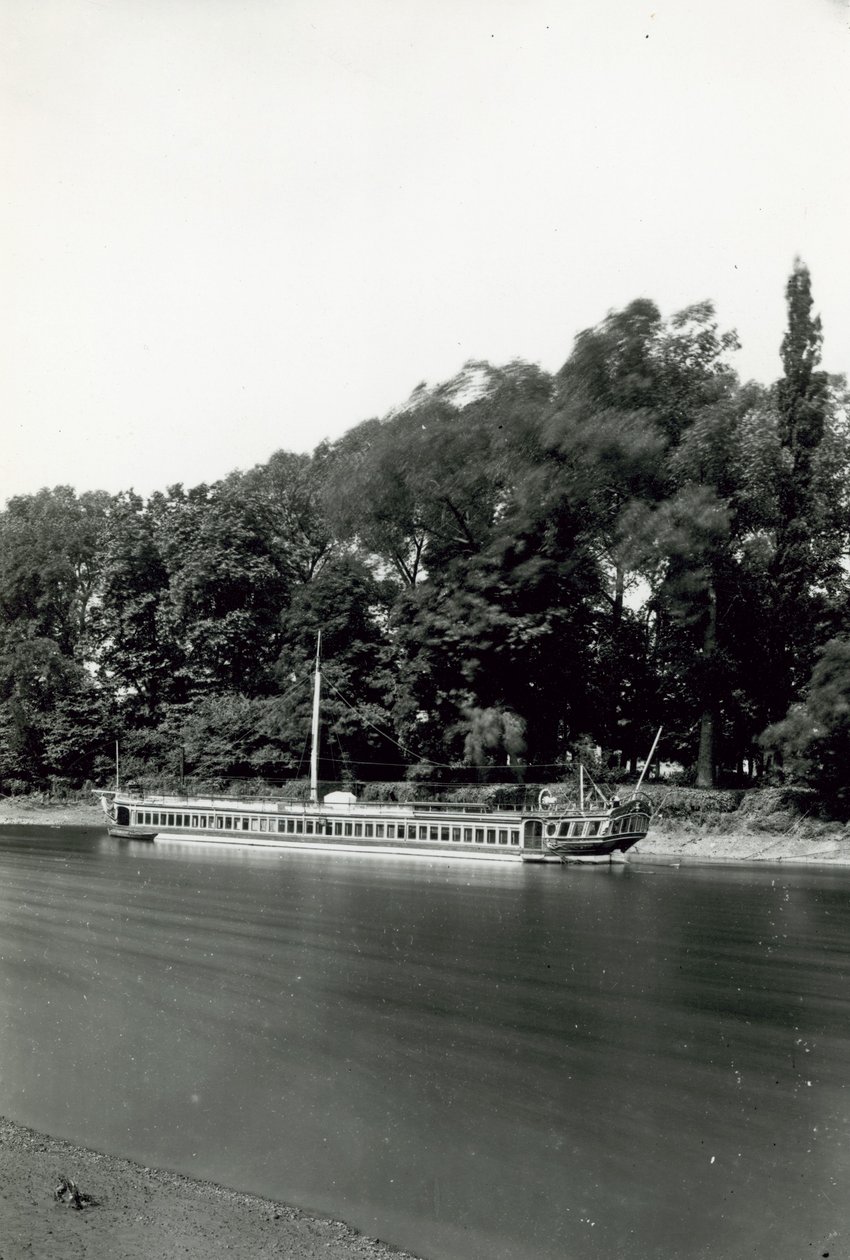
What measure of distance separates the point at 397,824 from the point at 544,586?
1085 cm

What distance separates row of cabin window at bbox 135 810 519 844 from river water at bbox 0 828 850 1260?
16.2 meters

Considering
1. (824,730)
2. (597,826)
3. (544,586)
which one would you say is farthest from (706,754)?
(544,586)

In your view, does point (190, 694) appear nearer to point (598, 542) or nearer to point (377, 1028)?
point (598, 542)

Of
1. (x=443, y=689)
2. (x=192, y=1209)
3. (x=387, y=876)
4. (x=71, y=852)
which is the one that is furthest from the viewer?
(x=443, y=689)

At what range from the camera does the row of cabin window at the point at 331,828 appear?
43438mm

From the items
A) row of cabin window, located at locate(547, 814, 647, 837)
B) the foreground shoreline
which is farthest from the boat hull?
the foreground shoreline

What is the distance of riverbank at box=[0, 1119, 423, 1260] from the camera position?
8930 mm

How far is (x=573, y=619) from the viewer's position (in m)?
45.2

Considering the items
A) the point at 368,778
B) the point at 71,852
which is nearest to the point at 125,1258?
the point at 71,852

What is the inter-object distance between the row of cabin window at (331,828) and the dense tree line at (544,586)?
2.91 meters

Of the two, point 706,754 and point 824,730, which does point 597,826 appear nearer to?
point 706,754

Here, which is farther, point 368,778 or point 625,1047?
point 368,778

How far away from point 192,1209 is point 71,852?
113 ft

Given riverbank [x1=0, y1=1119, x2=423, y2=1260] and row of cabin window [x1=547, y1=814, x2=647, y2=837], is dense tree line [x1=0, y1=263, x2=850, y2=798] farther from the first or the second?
riverbank [x1=0, y1=1119, x2=423, y2=1260]
